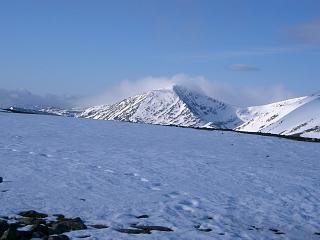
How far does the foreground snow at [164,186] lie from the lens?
532 inches

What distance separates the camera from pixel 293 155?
100ft

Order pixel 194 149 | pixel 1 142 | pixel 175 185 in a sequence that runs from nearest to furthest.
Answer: pixel 175 185 < pixel 1 142 < pixel 194 149

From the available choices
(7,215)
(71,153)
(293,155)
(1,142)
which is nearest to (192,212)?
(7,215)

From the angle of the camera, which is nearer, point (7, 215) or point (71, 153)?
point (7, 215)

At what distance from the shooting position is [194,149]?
3023 centimetres

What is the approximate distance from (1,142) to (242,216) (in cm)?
1616

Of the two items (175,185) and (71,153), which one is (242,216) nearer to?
(175,185)

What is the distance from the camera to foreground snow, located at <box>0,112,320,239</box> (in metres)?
13.5

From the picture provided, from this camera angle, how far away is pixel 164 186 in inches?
698

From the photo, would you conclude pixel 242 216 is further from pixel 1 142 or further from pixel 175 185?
pixel 1 142

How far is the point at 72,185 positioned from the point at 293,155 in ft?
59.9

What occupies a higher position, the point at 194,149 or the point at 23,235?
the point at 194,149

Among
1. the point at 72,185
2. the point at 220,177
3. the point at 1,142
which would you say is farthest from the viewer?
the point at 1,142

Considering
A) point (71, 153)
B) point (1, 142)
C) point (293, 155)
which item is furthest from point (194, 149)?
point (1, 142)
